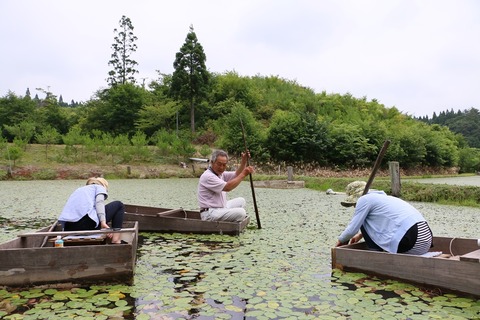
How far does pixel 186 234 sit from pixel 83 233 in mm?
2656

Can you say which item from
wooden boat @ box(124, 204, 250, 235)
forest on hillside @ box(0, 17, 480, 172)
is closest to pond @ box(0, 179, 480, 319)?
wooden boat @ box(124, 204, 250, 235)

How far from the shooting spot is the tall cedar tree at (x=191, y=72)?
31797 millimetres

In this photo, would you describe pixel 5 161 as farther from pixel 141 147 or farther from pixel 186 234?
pixel 186 234

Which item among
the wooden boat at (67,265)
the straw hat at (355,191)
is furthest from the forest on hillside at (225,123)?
the wooden boat at (67,265)

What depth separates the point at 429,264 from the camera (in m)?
3.86

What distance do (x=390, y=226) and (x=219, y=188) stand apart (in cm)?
301

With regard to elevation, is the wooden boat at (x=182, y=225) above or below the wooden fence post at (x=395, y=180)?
below

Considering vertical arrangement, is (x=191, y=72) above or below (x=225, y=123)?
above

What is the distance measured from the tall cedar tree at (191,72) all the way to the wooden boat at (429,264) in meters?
28.9

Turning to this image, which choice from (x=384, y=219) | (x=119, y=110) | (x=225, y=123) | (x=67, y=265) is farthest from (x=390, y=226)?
(x=119, y=110)

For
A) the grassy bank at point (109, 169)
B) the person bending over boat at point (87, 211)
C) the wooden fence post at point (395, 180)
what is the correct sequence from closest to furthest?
the person bending over boat at point (87, 211) < the wooden fence post at point (395, 180) < the grassy bank at point (109, 169)

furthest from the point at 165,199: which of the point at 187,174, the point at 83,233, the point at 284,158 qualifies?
the point at 284,158

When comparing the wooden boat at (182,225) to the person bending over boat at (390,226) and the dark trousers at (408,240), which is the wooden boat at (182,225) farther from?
the dark trousers at (408,240)

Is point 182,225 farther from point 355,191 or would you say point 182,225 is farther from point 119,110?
point 119,110
